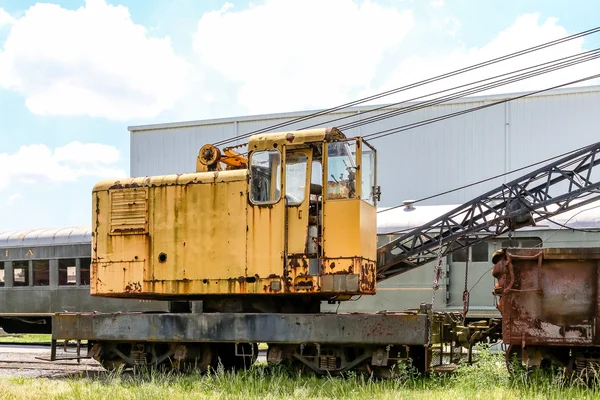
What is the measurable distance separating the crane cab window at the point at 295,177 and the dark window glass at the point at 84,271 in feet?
34.0

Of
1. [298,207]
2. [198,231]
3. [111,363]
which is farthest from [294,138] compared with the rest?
[111,363]

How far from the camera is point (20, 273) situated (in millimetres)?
21266

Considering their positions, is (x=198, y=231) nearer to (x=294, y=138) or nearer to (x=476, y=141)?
(x=294, y=138)

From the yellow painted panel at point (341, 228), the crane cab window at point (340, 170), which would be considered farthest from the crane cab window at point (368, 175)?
the yellow painted panel at point (341, 228)

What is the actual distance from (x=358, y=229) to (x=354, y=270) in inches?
24.2

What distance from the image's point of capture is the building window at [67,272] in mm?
20094

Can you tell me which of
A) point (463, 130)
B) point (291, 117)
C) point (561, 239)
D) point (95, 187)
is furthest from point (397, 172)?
point (95, 187)

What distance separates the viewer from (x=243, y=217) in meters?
11.5

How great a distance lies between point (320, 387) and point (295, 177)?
127 inches

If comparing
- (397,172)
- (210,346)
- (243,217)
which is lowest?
(210,346)

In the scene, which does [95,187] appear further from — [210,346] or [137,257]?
[210,346]

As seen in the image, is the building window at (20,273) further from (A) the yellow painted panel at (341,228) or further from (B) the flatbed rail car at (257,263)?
(A) the yellow painted panel at (341,228)

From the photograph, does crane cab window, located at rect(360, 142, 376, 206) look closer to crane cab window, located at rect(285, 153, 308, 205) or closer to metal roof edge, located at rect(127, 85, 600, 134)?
crane cab window, located at rect(285, 153, 308, 205)

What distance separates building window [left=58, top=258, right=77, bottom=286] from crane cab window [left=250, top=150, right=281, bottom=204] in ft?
34.2
